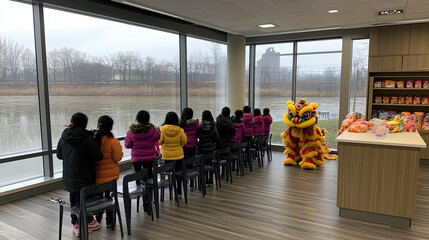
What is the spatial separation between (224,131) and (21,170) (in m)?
3.48

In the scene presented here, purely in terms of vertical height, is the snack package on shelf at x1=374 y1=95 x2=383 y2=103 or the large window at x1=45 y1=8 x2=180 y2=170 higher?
the large window at x1=45 y1=8 x2=180 y2=170

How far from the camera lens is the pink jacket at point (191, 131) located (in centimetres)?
485

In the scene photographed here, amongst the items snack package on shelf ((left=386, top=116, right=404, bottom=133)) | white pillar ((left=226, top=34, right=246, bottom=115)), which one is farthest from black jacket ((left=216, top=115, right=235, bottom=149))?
white pillar ((left=226, top=34, right=246, bottom=115))

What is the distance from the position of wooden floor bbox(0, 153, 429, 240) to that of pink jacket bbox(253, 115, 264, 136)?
1.72 meters

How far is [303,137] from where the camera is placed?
6.37m

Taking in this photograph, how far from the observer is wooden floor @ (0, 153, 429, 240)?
345cm

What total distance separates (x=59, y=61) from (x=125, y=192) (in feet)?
10.2

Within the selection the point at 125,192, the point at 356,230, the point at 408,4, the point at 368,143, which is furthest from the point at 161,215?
the point at 408,4

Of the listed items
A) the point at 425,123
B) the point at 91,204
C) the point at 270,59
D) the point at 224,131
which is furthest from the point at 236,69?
the point at 91,204

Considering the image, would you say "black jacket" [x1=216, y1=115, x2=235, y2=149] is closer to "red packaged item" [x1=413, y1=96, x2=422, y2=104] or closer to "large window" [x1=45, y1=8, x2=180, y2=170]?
"large window" [x1=45, y1=8, x2=180, y2=170]

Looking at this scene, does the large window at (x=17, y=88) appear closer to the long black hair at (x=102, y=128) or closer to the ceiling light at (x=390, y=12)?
the long black hair at (x=102, y=128)

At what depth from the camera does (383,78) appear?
737cm

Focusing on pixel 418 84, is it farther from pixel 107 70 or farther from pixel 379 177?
pixel 107 70

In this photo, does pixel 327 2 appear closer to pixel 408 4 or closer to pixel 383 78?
pixel 408 4
